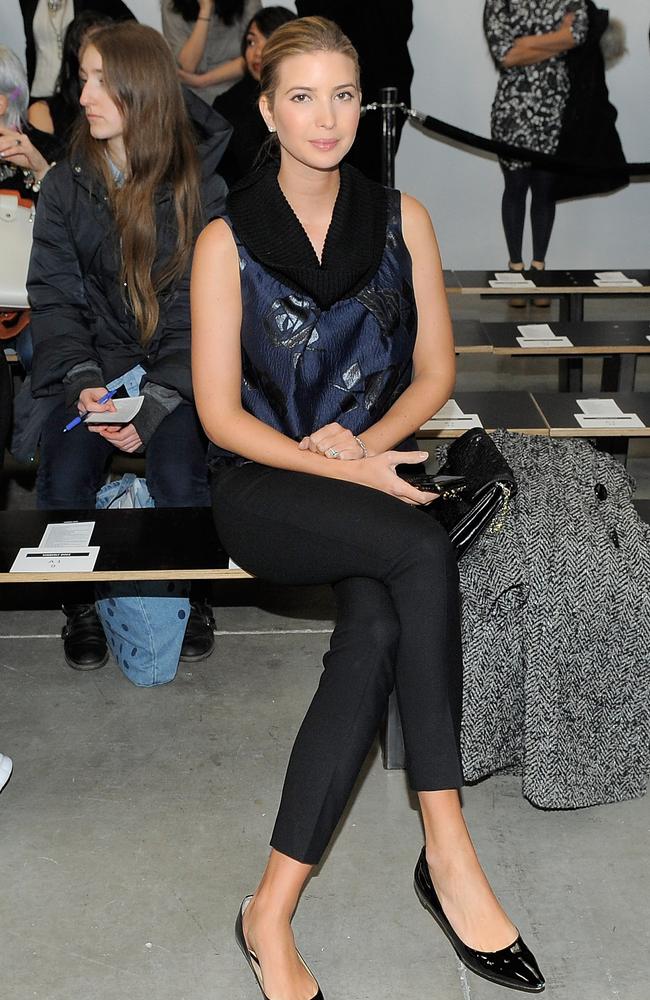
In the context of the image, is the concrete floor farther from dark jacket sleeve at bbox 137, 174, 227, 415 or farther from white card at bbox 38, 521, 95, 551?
dark jacket sleeve at bbox 137, 174, 227, 415

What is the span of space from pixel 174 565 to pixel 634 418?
1446 millimetres

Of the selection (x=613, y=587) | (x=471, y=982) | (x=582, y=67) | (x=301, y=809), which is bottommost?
(x=471, y=982)

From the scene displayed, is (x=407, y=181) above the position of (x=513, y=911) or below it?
above

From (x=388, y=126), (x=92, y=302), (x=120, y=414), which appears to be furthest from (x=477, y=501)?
(x=388, y=126)

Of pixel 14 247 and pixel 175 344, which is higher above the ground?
pixel 14 247

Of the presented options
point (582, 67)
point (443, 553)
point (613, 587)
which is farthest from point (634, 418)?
point (582, 67)

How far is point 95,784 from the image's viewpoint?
246cm

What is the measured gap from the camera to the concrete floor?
6.46ft

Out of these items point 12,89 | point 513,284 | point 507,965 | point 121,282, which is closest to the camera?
point 507,965

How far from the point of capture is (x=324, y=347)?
2291 millimetres

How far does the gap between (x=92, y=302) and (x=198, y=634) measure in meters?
0.90

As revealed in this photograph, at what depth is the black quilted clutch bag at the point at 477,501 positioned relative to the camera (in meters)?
2.16

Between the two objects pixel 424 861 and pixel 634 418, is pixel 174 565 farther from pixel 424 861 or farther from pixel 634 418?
pixel 634 418

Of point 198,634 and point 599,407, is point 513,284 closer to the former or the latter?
point 599,407
